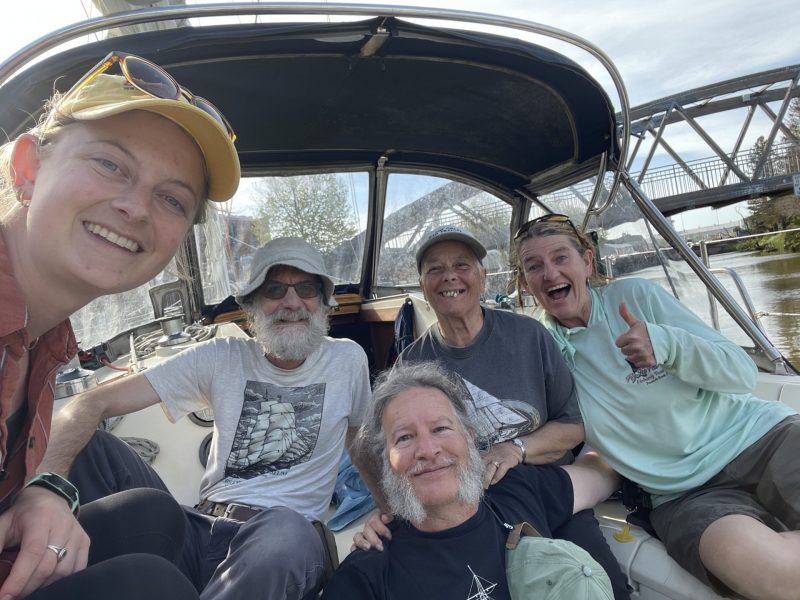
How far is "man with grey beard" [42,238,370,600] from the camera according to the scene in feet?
5.54

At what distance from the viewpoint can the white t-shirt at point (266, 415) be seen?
1938 mm

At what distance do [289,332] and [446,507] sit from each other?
34.2 inches

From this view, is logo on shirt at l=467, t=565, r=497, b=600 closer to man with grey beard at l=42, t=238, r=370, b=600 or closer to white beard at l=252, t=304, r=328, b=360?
man with grey beard at l=42, t=238, r=370, b=600

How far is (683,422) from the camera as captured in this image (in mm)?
1975

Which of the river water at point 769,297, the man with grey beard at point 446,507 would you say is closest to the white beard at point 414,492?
the man with grey beard at point 446,507

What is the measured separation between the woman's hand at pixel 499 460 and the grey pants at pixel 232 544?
0.62 metres

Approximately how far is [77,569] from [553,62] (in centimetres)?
224

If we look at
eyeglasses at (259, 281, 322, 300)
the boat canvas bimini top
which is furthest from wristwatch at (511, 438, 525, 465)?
eyeglasses at (259, 281, 322, 300)

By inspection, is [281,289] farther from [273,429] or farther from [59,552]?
[59,552]

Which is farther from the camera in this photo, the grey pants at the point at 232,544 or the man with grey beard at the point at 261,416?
the man with grey beard at the point at 261,416

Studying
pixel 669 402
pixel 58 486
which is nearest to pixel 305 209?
pixel 669 402

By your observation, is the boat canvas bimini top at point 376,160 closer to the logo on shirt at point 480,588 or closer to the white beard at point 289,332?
the white beard at point 289,332

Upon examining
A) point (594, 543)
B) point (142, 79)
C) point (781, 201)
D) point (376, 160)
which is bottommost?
point (594, 543)

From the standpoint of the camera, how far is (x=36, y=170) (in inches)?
42.9
